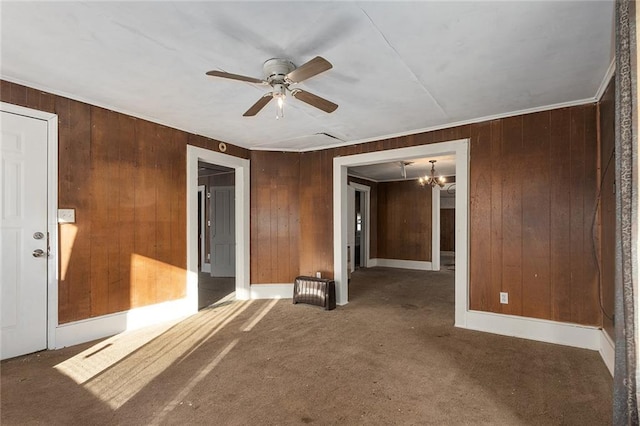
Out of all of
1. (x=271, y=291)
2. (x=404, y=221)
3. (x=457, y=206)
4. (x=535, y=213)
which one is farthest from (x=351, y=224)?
(x=535, y=213)

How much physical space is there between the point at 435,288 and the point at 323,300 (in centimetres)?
238

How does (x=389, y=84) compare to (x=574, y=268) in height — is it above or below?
above

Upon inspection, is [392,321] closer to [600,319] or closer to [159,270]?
[600,319]

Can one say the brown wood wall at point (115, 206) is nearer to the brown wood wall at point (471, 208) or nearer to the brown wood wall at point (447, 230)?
the brown wood wall at point (471, 208)

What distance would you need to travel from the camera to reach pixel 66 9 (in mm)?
1821

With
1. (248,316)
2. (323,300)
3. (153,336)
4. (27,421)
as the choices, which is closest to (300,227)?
(323,300)

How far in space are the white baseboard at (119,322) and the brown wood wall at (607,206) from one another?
435cm

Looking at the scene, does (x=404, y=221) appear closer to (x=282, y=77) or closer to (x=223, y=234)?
(x=223, y=234)

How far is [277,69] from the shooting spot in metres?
2.30

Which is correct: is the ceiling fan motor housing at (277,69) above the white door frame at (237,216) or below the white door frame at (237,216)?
above

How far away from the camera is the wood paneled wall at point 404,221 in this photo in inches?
313

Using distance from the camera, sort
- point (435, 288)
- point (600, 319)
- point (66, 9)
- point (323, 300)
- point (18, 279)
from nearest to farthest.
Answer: point (66, 9) < point (18, 279) < point (600, 319) < point (323, 300) < point (435, 288)

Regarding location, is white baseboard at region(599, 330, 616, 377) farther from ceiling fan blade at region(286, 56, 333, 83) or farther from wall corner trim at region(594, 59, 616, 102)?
ceiling fan blade at region(286, 56, 333, 83)

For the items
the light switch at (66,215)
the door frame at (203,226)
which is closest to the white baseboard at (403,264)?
the door frame at (203,226)
